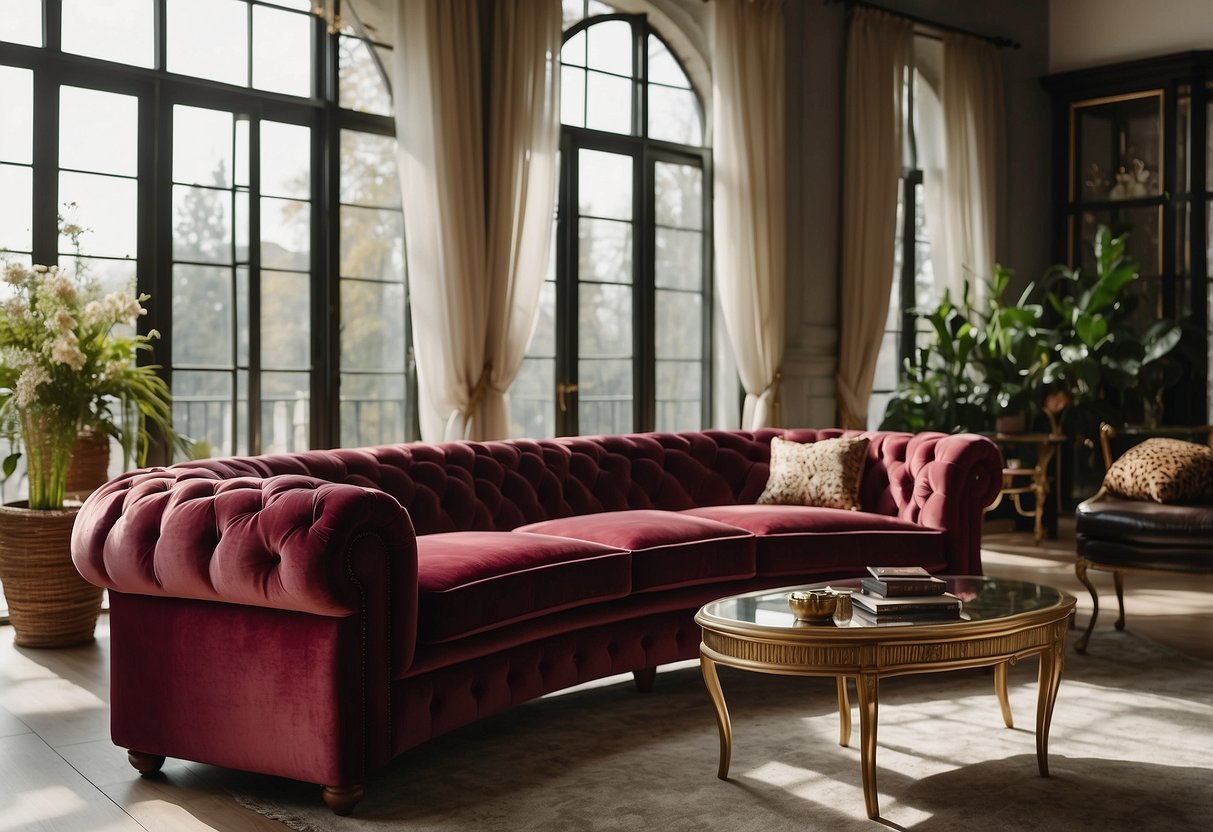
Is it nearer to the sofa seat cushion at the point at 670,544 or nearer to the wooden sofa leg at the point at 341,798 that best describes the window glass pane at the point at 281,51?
the sofa seat cushion at the point at 670,544

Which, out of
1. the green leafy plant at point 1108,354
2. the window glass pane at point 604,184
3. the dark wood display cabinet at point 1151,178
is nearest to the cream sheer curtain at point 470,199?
the window glass pane at point 604,184

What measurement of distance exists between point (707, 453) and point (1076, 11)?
223 inches

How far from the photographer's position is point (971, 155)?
8016 millimetres

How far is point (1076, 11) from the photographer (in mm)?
8656

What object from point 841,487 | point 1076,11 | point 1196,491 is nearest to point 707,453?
point 841,487

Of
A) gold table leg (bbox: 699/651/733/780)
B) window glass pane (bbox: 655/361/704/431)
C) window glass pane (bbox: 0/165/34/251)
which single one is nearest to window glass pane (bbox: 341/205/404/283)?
window glass pane (bbox: 0/165/34/251)

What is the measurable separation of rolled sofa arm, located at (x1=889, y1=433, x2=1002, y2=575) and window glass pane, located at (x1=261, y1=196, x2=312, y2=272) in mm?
2775

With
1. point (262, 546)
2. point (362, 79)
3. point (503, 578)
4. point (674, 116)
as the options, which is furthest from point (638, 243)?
point (262, 546)

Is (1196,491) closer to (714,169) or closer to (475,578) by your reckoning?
(475,578)

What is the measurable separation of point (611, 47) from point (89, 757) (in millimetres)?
4619

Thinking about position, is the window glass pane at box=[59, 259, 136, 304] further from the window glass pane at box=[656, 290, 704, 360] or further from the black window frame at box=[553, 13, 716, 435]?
the window glass pane at box=[656, 290, 704, 360]

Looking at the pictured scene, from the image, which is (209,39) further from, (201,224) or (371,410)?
(371,410)

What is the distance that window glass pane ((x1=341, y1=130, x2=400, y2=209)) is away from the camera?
213 inches

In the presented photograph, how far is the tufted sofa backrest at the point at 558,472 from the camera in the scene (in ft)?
12.6
